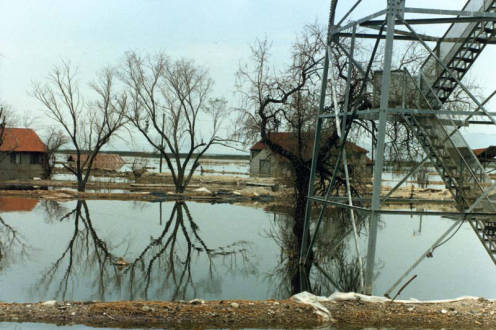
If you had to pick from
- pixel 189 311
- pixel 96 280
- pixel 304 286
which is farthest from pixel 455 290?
pixel 96 280

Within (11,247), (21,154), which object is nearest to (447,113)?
(11,247)

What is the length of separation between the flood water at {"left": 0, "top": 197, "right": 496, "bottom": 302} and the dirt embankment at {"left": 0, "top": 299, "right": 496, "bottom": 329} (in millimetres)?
1995

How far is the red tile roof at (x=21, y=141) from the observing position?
5928 cm

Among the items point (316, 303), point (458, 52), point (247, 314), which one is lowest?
point (247, 314)

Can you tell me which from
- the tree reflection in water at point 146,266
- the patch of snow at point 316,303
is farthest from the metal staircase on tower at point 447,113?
the tree reflection in water at point 146,266

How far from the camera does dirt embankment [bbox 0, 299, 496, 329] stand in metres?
10.3

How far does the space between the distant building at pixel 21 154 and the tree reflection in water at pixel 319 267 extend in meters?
43.3

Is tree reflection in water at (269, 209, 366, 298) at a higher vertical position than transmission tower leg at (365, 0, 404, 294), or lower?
lower

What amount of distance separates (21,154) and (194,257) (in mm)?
47771

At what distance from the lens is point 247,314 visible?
10734 mm

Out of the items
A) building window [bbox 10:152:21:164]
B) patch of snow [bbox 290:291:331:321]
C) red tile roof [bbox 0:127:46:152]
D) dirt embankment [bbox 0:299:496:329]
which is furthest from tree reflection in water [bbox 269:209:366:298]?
building window [bbox 10:152:21:164]

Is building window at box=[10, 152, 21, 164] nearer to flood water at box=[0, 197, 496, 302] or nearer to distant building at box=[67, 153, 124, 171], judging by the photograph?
distant building at box=[67, 153, 124, 171]

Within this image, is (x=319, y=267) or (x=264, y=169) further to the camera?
(x=264, y=169)

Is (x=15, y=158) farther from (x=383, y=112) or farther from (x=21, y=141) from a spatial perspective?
(x=383, y=112)
